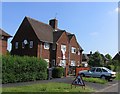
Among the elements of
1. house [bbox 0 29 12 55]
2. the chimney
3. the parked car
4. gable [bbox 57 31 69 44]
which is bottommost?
the parked car

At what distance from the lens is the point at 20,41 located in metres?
47.8

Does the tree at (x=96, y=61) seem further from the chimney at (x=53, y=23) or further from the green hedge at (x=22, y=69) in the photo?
the green hedge at (x=22, y=69)

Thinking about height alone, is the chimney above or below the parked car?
above

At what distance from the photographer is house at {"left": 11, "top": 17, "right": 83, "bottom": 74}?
45.5m

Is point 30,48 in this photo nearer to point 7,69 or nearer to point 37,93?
point 7,69

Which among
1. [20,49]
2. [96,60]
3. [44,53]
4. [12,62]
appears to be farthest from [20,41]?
[96,60]

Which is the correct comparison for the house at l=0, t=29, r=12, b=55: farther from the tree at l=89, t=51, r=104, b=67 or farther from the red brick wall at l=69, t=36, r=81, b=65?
the tree at l=89, t=51, r=104, b=67

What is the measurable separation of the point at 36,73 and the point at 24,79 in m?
2.51

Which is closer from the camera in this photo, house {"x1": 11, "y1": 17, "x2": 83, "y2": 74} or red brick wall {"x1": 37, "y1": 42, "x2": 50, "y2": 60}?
red brick wall {"x1": 37, "y1": 42, "x2": 50, "y2": 60}

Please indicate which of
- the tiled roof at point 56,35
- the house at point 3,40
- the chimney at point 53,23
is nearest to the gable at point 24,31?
the tiled roof at point 56,35

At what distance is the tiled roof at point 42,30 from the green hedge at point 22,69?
15156 mm

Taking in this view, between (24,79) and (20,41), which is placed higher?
(20,41)

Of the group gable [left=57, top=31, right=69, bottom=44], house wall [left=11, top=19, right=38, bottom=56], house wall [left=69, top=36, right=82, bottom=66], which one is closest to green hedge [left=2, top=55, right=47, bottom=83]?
house wall [left=11, top=19, right=38, bottom=56]

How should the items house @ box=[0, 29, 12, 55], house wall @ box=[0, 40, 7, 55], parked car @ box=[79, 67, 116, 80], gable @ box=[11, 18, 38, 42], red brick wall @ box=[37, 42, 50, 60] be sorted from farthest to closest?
gable @ box=[11, 18, 38, 42] < red brick wall @ box=[37, 42, 50, 60] < house wall @ box=[0, 40, 7, 55] < house @ box=[0, 29, 12, 55] < parked car @ box=[79, 67, 116, 80]
